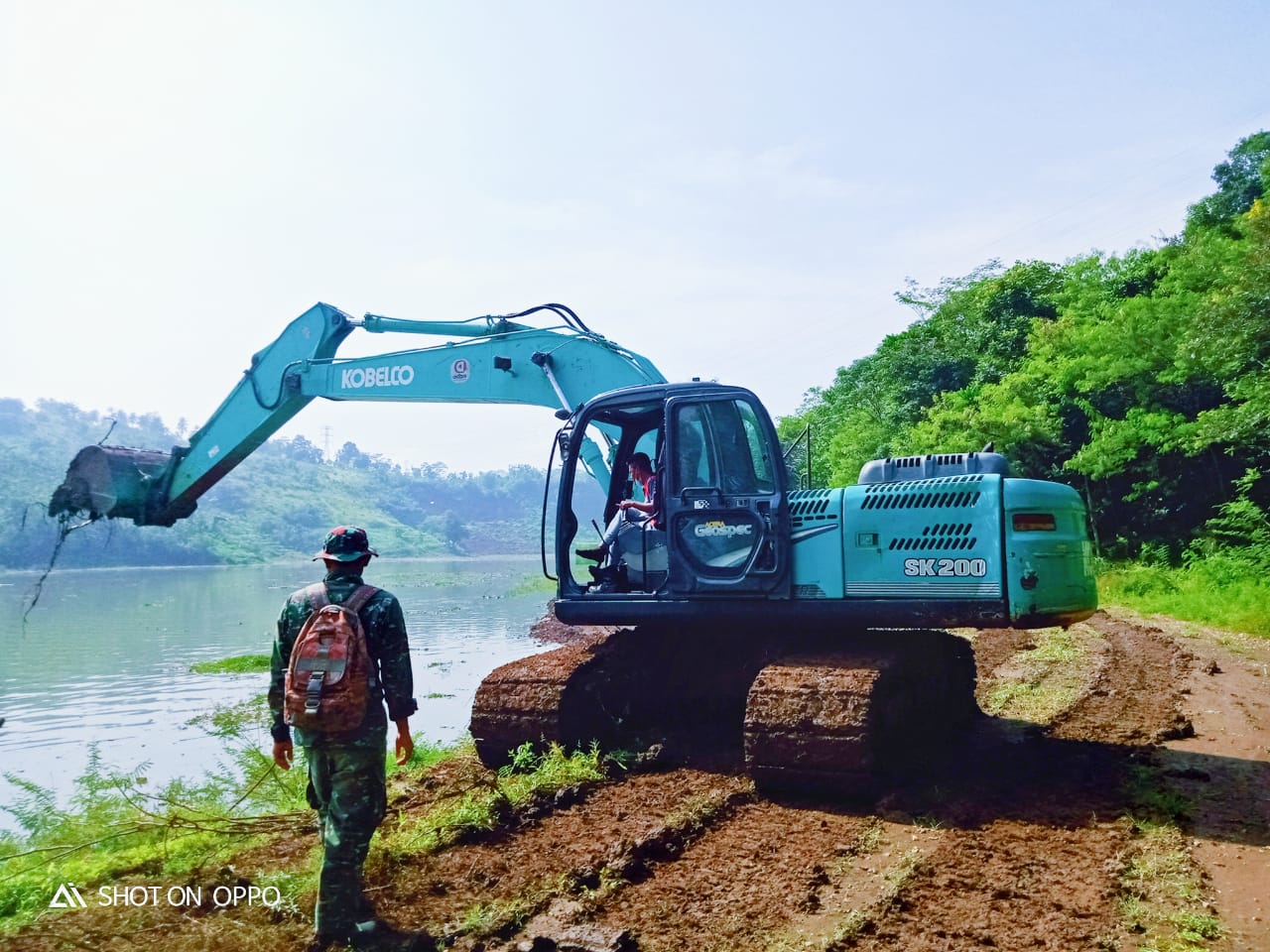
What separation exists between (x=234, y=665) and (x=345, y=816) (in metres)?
12.7

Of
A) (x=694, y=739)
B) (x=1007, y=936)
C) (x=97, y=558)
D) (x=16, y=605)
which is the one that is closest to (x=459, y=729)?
(x=694, y=739)

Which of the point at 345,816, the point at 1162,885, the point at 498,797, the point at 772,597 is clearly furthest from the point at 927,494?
the point at 345,816

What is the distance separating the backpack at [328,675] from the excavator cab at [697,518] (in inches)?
109

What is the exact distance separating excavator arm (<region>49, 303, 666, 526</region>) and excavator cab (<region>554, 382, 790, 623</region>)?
1.62 metres

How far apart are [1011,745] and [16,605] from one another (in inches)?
1374

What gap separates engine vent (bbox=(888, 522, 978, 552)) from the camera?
564 cm

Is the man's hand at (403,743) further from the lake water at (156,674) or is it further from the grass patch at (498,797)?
the lake water at (156,674)

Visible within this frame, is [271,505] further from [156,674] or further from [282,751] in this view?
[282,751]

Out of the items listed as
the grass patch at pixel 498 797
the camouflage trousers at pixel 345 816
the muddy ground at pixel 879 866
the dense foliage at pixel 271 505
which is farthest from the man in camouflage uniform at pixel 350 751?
the dense foliage at pixel 271 505

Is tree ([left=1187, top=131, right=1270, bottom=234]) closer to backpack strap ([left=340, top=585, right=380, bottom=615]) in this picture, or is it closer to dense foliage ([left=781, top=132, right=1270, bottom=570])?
dense foliage ([left=781, top=132, right=1270, bottom=570])

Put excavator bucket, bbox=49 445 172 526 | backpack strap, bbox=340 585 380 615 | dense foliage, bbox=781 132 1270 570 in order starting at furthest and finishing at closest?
dense foliage, bbox=781 132 1270 570 < excavator bucket, bbox=49 445 172 526 < backpack strap, bbox=340 585 380 615

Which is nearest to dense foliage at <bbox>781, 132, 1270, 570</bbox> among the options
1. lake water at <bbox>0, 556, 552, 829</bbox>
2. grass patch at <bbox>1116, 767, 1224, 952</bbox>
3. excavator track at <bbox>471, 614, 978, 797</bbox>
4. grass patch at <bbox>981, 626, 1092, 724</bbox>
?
grass patch at <bbox>981, 626, 1092, 724</bbox>

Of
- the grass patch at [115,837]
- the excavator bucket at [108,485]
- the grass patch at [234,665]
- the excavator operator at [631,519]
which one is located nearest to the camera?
the grass patch at [115,837]

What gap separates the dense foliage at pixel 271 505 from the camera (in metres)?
84.7
